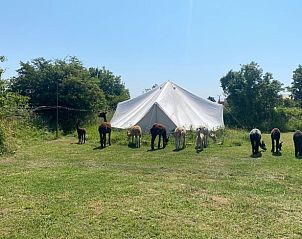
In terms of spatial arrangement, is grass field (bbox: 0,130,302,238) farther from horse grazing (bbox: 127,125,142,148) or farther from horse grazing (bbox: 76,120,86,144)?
horse grazing (bbox: 76,120,86,144)

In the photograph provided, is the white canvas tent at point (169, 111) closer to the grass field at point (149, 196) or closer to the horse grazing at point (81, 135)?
the horse grazing at point (81, 135)

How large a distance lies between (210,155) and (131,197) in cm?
733

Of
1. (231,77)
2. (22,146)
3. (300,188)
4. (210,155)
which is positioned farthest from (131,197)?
(231,77)

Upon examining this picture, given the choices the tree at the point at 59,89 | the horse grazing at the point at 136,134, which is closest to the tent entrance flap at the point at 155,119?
the horse grazing at the point at 136,134

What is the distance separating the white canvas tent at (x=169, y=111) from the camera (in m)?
21.0

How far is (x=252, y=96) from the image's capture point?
34.3 m

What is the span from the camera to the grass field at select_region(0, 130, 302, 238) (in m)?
5.68

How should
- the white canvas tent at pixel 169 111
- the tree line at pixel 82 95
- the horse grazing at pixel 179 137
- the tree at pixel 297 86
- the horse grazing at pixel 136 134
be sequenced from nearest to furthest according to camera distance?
the horse grazing at pixel 179 137 < the horse grazing at pixel 136 134 < the white canvas tent at pixel 169 111 < the tree line at pixel 82 95 < the tree at pixel 297 86

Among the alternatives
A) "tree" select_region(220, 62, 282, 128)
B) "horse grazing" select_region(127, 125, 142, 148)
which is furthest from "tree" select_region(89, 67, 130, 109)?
"horse grazing" select_region(127, 125, 142, 148)

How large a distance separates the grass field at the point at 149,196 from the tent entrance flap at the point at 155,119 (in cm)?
703

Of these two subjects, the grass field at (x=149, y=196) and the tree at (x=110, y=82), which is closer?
the grass field at (x=149, y=196)

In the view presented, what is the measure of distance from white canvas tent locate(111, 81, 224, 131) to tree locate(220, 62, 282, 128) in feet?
32.4

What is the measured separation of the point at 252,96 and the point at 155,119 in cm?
1658

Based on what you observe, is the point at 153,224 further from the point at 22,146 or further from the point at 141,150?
the point at 22,146
